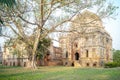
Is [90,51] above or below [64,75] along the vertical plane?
above

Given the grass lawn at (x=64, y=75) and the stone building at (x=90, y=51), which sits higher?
the stone building at (x=90, y=51)

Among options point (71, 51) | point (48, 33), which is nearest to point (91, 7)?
point (48, 33)

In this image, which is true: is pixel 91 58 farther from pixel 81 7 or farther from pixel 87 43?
pixel 81 7

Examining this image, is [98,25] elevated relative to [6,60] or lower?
elevated

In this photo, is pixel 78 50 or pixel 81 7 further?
pixel 78 50

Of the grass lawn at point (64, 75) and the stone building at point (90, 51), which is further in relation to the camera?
the stone building at point (90, 51)

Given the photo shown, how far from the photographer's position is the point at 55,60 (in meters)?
55.1

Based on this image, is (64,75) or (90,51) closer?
(64,75)

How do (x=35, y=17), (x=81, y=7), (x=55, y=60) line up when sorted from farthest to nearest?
(x=55, y=60) < (x=35, y=17) < (x=81, y=7)

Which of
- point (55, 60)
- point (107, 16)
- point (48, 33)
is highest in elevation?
point (107, 16)

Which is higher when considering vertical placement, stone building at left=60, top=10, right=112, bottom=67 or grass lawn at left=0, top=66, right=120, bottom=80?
stone building at left=60, top=10, right=112, bottom=67

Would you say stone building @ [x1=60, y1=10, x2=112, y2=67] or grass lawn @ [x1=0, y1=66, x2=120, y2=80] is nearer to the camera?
grass lawn @ [x1=0, y1=66, x2=120, y2=80]

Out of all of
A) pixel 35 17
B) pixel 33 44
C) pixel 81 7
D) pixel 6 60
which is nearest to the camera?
pixel 81 7

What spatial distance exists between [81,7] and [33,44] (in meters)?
8.22
